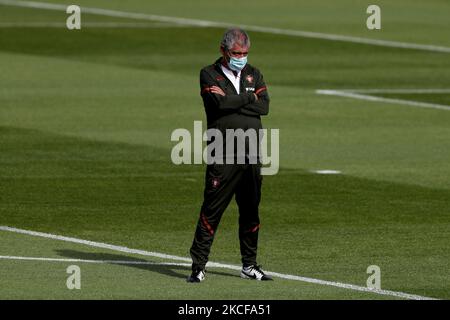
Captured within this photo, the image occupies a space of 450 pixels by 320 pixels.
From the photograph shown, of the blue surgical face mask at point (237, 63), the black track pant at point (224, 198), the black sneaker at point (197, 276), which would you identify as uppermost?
the blue surgical face mask at point (237, 63)

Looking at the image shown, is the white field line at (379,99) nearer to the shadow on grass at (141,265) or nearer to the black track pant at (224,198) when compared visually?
the shadow on grass at (141,265)

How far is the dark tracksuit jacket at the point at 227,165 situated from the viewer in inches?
625

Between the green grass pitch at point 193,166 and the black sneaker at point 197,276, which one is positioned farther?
the green grass pitch at point 193,166

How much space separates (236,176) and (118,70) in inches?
779

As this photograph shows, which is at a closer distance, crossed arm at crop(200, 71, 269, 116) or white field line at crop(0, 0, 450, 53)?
crossed arm at crop(200, 71, 269, 116)

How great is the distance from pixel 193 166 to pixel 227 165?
816 centimetres

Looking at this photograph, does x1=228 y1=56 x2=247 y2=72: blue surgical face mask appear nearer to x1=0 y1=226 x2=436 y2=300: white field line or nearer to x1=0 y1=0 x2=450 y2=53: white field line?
x1=0 y1=226 x2=436 y2=300: white field line

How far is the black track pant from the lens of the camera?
16.0m

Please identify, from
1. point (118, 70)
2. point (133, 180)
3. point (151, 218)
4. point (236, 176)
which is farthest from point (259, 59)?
point (236, 176)

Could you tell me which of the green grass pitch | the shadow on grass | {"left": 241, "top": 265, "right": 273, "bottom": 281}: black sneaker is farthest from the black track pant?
the shadow on grass

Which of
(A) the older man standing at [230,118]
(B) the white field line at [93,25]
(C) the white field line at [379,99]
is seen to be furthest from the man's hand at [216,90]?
(B) the white field line at [93,25]

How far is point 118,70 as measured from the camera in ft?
117
